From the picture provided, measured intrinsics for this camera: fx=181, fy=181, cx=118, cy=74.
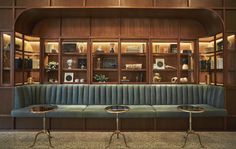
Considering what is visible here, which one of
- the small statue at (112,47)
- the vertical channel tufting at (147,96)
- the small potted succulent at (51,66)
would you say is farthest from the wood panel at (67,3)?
the vertical channel tufting at (147,96)

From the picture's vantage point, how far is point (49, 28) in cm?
475

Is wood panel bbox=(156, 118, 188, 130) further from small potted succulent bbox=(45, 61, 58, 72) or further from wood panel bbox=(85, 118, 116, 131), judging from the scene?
small potted succulent bbox=(45, 61, 58, 72)

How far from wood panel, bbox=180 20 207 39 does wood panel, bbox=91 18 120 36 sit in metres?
1.71

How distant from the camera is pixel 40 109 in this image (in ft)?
10.4

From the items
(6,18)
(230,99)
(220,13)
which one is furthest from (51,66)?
(230,99)

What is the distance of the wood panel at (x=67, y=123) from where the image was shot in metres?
4.05

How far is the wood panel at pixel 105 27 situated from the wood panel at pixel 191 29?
5.62ft

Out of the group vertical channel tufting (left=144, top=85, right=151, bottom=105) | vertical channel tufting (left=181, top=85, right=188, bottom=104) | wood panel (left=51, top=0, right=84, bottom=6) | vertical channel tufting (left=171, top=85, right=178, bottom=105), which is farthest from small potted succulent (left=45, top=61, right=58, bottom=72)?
vertical channel tufting (left=181, top=85, right=188, bottom=104)

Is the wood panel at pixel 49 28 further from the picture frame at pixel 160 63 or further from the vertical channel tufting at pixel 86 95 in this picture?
the picture frame at pixel 160 63

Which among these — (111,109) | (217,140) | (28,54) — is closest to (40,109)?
(111,109)

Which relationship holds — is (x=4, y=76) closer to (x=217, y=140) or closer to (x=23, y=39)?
(x=23, y=39)

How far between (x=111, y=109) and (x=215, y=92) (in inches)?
102

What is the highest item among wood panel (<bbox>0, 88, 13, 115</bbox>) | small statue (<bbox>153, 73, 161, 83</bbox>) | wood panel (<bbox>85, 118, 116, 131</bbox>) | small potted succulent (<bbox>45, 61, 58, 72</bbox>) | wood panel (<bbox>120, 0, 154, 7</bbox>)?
wood panel (<bbox>120, 0, 154, 7</bbox>)

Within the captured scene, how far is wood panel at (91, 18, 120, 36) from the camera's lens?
472cm
